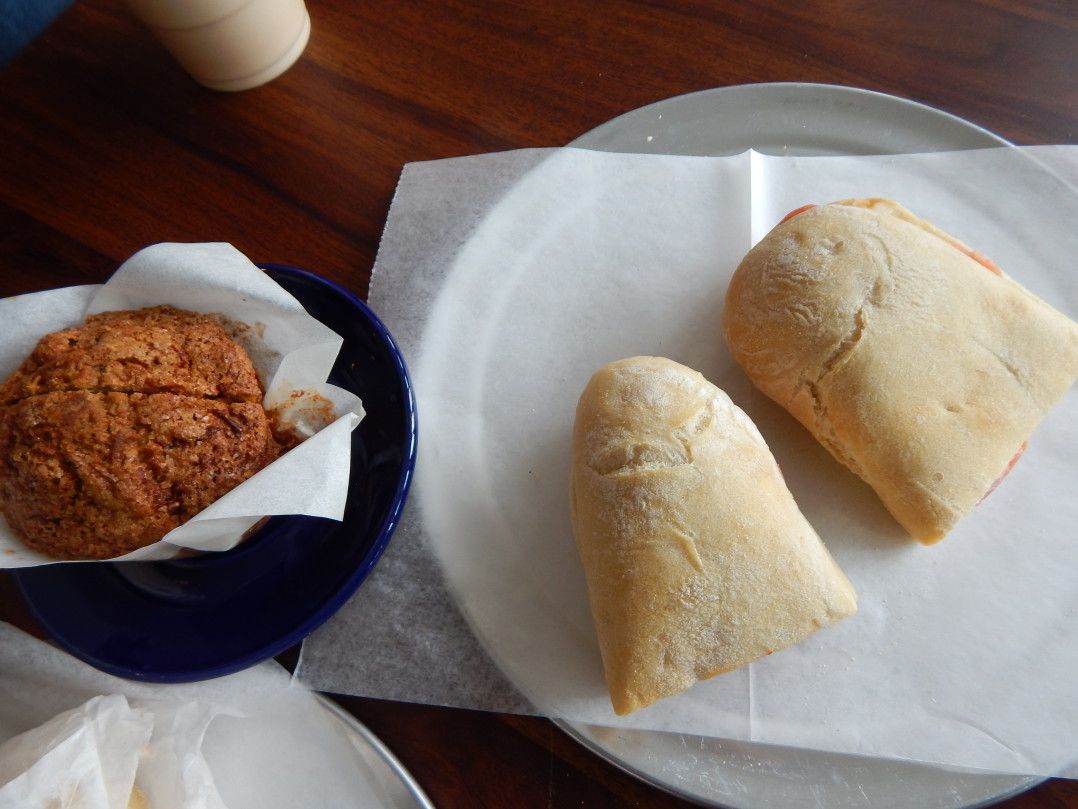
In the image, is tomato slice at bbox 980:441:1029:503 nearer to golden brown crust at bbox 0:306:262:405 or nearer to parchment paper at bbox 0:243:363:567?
parchment paper at bbox 0:243:363:567

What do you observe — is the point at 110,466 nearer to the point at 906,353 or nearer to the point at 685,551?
the point at 685,551

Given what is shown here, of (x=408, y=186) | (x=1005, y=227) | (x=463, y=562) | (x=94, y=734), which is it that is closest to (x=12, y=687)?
(x=94, y=734)

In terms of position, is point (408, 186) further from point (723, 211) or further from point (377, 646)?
point (377, 646)

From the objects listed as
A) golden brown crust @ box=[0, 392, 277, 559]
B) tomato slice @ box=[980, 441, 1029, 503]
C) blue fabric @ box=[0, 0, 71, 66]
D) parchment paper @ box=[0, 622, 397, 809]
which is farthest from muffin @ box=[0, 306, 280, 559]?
tomato slice @ box=[980, 441, 1029, 503]

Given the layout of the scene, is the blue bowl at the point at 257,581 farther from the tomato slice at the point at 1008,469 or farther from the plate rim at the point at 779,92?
the tomato slice at the point at 1008,469

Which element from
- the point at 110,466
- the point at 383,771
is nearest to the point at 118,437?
the point at 110,466

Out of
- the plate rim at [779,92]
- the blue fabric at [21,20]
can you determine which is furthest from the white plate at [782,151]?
the blue fabric at [21,20]
